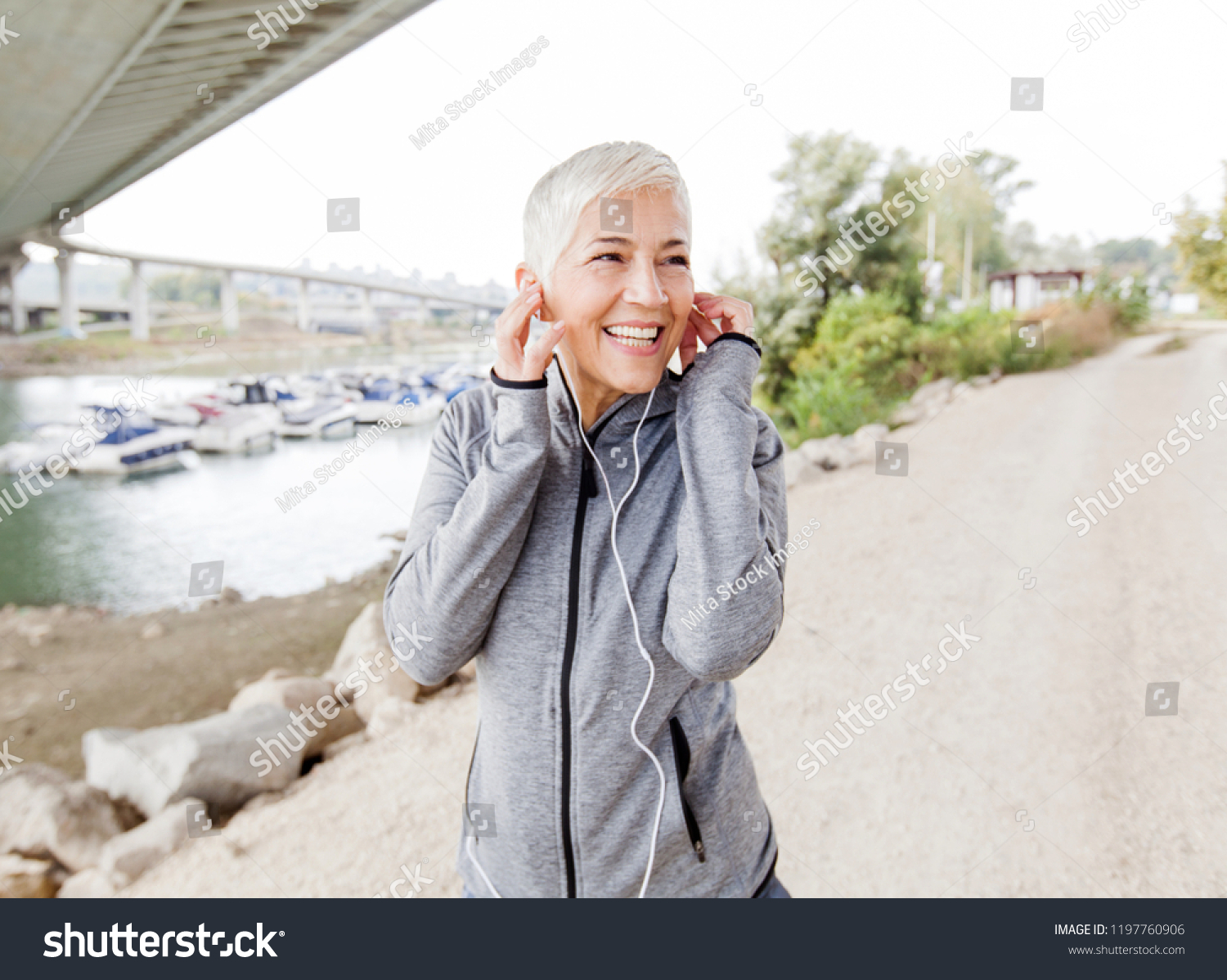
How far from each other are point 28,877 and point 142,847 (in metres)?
0.37

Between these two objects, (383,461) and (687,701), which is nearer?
(687,701)

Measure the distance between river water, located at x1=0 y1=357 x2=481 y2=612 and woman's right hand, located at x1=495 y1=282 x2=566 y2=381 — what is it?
9.04 feet

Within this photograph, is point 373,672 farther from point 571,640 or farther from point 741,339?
point 741,339

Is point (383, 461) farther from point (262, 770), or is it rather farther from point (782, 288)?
point (782, 288)

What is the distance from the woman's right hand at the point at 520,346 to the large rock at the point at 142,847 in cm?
215

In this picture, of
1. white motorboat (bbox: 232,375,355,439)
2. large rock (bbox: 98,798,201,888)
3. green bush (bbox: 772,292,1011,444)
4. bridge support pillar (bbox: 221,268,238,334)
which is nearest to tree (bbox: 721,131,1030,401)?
green bush (bbox: 772,292,1011,444)

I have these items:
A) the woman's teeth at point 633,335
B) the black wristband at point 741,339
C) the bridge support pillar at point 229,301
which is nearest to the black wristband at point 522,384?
the woman's teeth at point 633,335

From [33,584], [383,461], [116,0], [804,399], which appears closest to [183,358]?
[383,461]

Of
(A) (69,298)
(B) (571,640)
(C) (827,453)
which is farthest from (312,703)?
(C) (827,453)

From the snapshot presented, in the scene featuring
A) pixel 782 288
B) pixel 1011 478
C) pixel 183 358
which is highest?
pixel 782 288

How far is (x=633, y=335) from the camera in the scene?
0.80 meters

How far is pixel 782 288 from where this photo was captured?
620cm

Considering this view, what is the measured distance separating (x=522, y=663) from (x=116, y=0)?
2.51 meters
